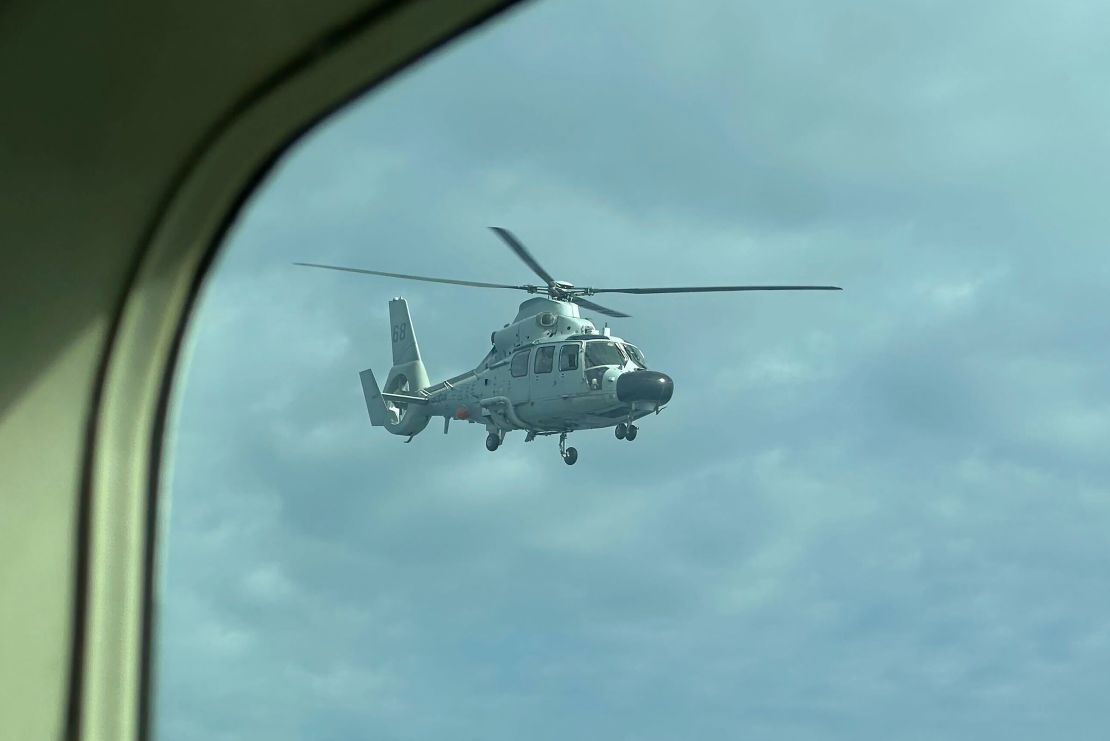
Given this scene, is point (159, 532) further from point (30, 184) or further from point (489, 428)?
point (489, 428)

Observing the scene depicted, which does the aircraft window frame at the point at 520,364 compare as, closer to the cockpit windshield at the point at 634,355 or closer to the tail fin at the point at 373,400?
the cockpit windshield at the point at 634,355

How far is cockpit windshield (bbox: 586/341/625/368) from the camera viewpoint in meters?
14.1

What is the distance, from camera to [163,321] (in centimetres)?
150

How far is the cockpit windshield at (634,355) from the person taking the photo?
1442 centimetres

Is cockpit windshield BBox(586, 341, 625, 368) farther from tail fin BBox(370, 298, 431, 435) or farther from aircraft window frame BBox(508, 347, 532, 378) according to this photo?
tail fin BBox(370, 298, 431, 435)

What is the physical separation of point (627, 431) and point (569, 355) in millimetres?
1090

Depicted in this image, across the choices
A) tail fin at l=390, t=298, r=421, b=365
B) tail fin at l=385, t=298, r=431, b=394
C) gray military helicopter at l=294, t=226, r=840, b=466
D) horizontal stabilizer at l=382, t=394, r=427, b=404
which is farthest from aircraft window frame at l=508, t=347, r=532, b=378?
tail fin at l=390, t=298, r=421, b=365

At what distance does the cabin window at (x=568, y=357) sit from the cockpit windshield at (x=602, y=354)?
159mm

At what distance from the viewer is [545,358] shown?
14539 millimetres

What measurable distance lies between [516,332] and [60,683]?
13979mm

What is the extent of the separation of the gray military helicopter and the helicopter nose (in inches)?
0.4

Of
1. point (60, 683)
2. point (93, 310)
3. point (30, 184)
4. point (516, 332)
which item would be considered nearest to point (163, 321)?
point (93, 310)

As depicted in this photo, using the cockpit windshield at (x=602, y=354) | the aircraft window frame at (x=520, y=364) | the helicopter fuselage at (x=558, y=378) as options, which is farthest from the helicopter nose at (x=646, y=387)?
the aircraft window frame at (x=520, y=364)

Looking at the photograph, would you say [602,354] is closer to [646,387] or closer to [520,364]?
[646,387]
